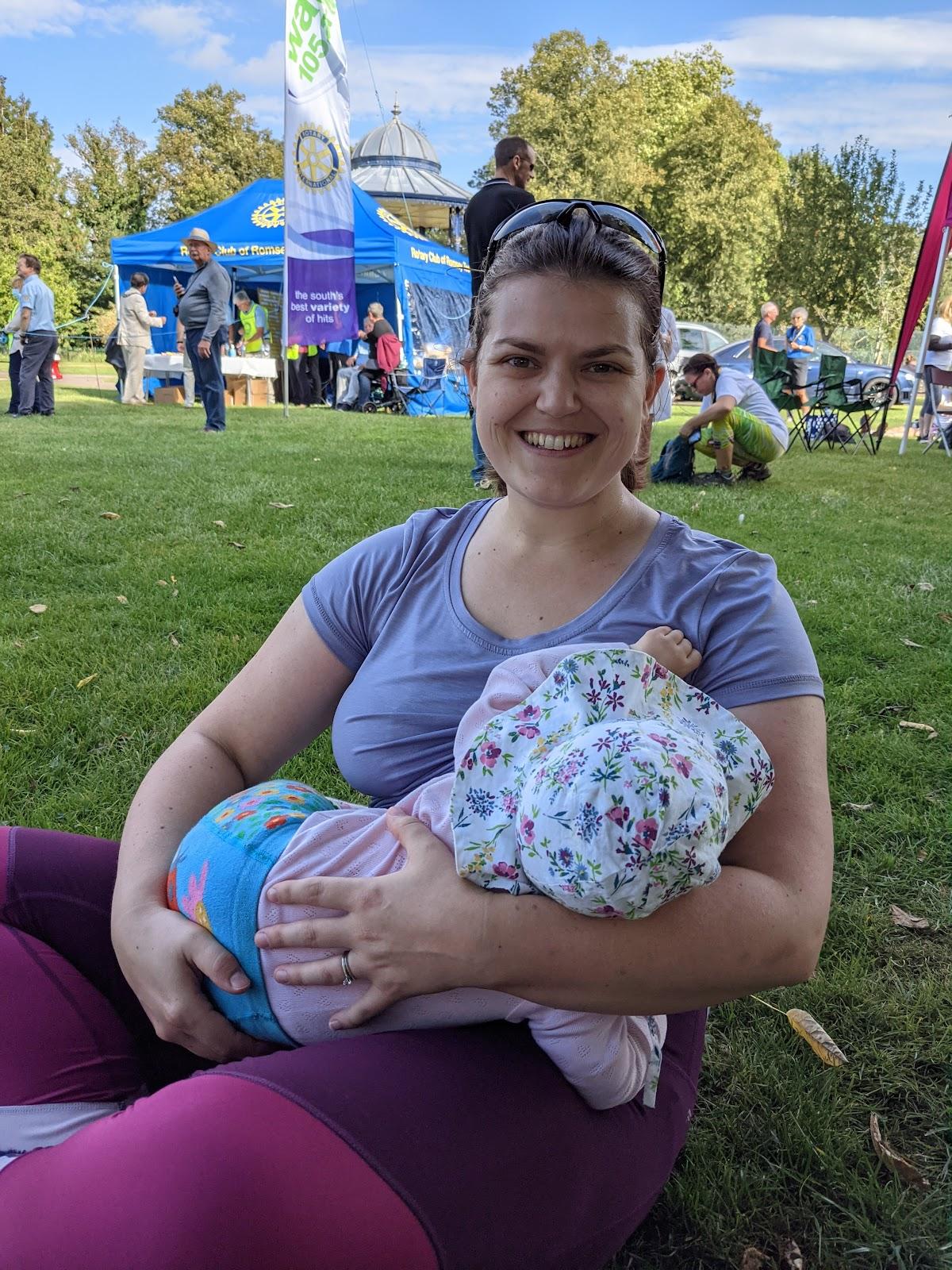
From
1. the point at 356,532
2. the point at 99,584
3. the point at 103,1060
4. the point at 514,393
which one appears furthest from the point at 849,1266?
the point at 356,532

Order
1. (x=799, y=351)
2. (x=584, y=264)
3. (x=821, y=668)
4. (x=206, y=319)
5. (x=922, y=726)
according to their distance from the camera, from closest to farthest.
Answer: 1. (x=584, y=264)
2. (x=922, y=726)
3. (x=821, y=668)
4. (x=206, y=319)
5. (x=799, y=351)

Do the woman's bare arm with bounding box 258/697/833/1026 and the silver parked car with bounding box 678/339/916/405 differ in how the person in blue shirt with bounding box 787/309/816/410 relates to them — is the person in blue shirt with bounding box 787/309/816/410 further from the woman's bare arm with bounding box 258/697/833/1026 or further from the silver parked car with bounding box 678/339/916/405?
the woman's bare arm with bounding box 258/697/833/1026

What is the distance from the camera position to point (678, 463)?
8.92 metres

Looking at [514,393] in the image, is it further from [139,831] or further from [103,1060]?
[103,1060]

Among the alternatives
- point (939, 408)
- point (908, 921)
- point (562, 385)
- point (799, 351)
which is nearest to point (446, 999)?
point (562, 385)

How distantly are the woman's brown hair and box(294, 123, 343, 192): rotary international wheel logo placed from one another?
38.8 ft

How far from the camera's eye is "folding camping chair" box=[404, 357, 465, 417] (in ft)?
56.7

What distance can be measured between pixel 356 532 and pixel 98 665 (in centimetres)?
242

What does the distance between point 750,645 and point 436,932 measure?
0.62m

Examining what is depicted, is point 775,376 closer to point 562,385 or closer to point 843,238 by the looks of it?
point 562,385

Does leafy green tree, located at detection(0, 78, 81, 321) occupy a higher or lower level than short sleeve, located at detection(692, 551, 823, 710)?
higher

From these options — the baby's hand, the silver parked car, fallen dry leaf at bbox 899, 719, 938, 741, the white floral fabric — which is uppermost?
the silver parked car

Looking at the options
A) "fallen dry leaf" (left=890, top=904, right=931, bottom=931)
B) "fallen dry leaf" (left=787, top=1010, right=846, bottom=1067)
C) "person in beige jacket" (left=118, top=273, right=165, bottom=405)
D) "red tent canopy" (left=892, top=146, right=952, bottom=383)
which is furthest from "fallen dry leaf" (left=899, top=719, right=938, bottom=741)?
"person in beige jacket" (left=118, top=273, right=165, bottom=405)

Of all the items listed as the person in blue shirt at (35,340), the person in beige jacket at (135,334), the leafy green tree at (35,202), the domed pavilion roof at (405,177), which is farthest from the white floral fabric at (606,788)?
the leafy green tree at (35,202)
